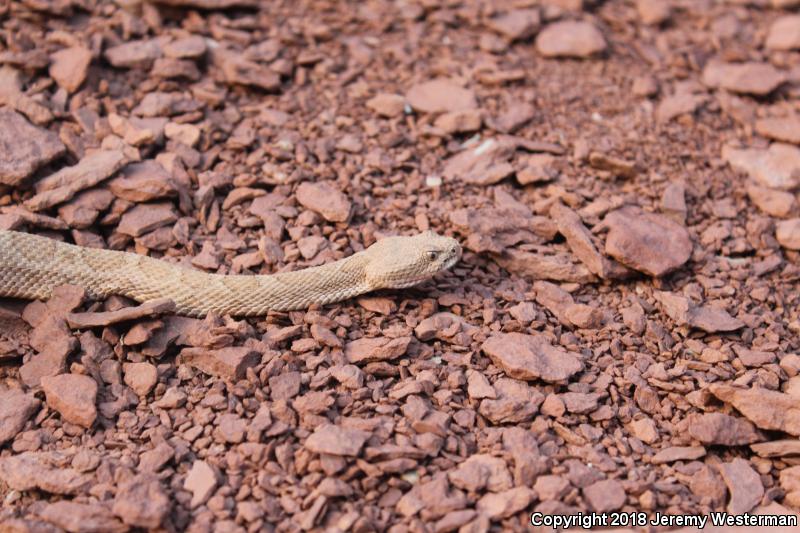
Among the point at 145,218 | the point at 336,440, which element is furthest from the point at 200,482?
the point at 145,218

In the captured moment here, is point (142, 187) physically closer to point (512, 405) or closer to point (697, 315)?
point (512, 405)

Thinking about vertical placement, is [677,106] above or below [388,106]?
below

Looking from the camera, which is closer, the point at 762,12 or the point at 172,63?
the point at 172,63

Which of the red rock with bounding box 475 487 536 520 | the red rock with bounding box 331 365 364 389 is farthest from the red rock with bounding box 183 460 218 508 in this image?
the red rock with bounding box 475 487 536 520

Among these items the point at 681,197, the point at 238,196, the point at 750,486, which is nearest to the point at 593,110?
the point at 681,197

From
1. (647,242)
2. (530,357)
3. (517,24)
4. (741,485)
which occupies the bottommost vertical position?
(741,485)

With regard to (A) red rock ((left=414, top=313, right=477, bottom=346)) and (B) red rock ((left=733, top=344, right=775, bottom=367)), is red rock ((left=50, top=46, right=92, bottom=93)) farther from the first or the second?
(B) red rock ((left=733, top=344, right=775, bottom=367))

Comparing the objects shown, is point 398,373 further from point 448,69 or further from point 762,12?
point 762,12
